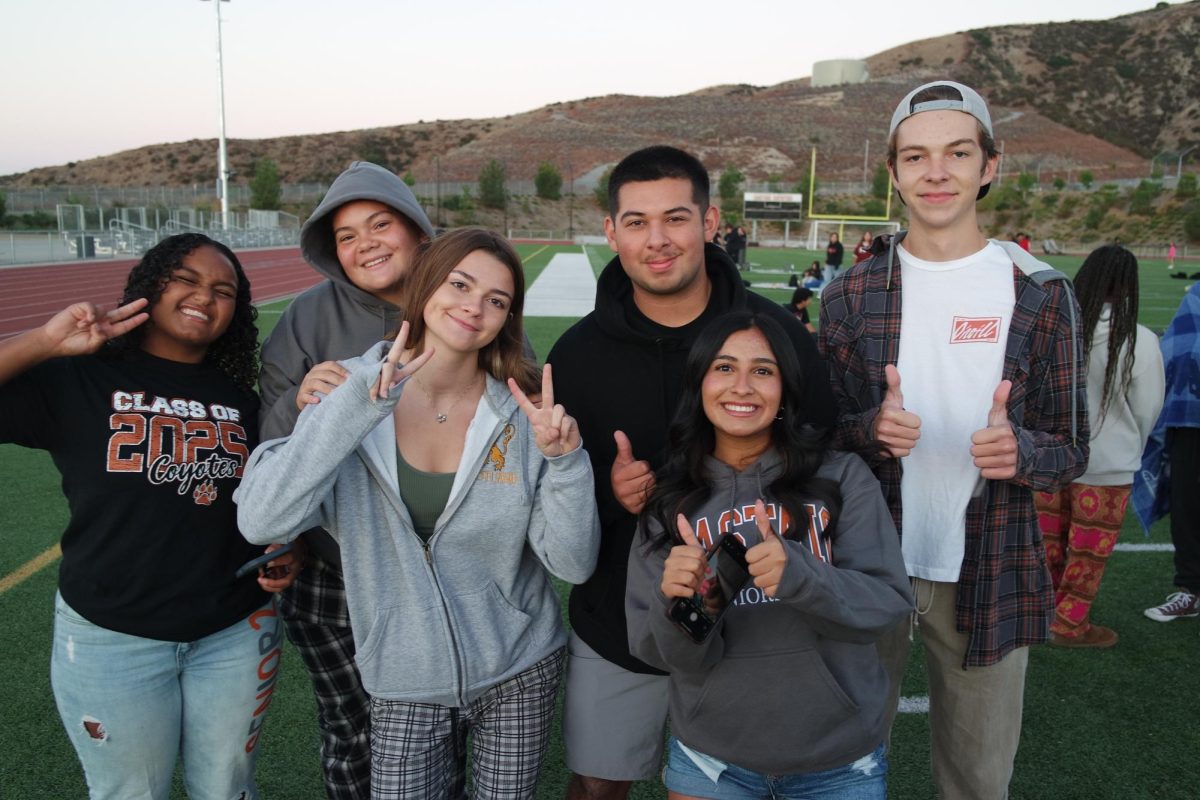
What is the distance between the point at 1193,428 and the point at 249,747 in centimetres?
406

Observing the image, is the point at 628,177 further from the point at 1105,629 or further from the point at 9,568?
the point at 9,568

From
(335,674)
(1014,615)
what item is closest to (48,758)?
(335,674)

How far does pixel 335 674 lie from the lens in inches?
101

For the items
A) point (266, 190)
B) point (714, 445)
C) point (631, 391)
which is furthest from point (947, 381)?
point (266, 190)

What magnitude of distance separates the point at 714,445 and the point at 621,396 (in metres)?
0.36

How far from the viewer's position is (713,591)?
1.77m

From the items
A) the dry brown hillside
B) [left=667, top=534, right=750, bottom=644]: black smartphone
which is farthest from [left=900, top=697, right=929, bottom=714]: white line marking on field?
the dry brown hillside

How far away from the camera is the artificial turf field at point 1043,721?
9.83 ft

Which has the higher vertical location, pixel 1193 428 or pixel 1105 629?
pixel 1193 428

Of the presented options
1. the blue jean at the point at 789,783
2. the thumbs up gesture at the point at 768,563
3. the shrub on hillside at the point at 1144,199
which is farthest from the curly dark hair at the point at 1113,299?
the shrub on hillside at the point at 1144,199

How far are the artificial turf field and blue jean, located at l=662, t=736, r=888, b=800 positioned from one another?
1.12 m

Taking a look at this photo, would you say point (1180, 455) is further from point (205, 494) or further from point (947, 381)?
point (205, 494)

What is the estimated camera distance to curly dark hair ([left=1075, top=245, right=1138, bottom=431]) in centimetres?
370

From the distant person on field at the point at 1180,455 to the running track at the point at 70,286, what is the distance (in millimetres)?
13205
